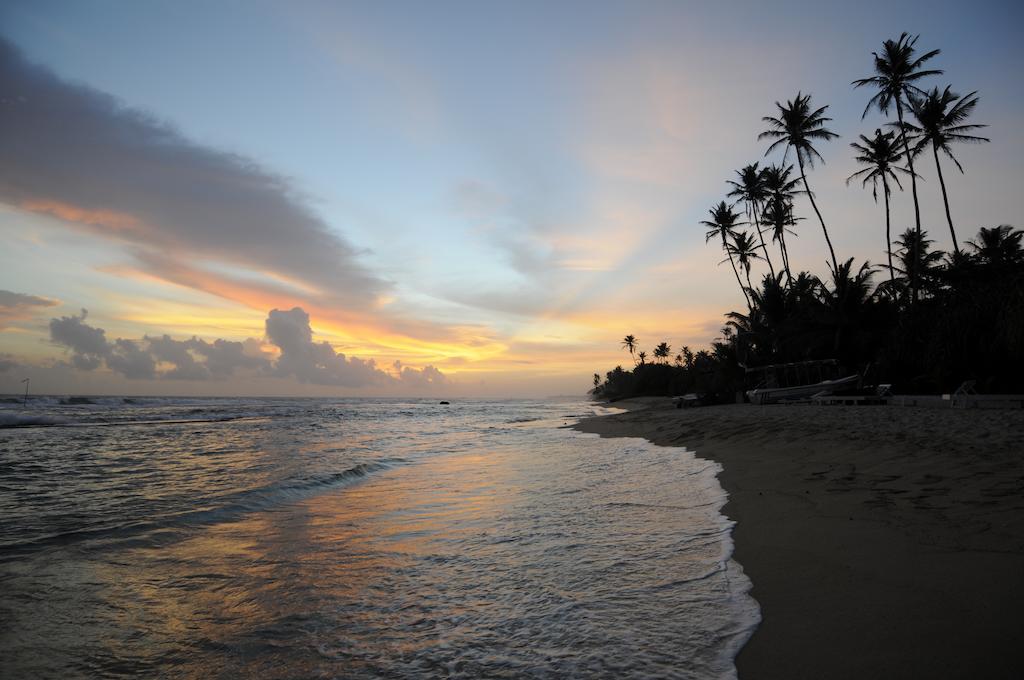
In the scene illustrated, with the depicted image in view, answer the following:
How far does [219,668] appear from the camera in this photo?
8.55ft

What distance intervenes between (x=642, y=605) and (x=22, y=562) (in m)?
5.50

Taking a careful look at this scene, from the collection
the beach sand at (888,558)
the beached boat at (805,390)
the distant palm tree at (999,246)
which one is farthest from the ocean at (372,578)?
the distant palm tree at (999,246)

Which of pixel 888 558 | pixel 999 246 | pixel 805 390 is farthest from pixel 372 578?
pixel 999 246


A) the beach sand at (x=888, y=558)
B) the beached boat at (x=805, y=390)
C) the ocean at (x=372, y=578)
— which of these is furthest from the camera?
the beached boat at (x=805, y=390)

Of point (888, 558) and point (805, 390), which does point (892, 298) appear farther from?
point (888, 558)

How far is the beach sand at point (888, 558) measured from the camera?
2436 millimetres

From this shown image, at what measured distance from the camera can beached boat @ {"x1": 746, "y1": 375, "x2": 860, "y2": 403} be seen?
26.7 metres

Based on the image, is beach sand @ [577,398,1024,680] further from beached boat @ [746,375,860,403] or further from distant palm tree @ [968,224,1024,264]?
distant palm tree @ [968,224,1024,264]

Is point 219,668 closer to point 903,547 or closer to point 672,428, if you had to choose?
point 903,547

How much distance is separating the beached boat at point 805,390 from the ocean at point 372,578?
22815mm

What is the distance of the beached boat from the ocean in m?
22.8

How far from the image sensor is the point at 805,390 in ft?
92.7

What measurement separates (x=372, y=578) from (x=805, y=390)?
30160 millimetres

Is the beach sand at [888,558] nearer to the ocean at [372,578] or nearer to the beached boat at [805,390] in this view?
the ocean at [372,578]
